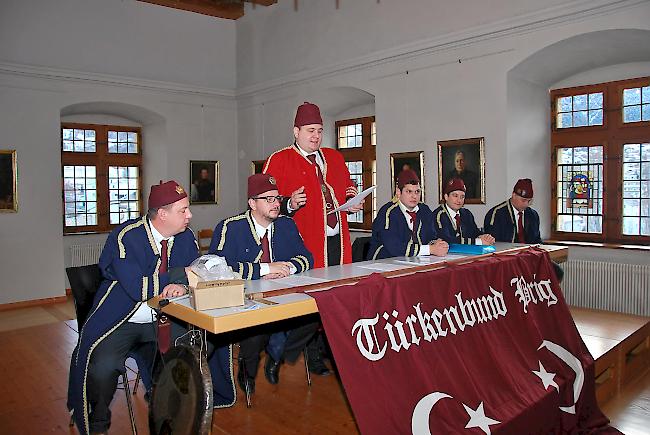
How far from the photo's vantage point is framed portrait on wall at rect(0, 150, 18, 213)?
8.55 meters

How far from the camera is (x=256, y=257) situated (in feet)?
12.5

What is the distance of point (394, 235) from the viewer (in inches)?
185

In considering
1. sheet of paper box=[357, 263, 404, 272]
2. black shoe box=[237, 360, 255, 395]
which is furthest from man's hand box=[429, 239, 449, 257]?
black shoe box=[237, 360, 255, 395]

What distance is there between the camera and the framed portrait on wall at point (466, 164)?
7.47 meters

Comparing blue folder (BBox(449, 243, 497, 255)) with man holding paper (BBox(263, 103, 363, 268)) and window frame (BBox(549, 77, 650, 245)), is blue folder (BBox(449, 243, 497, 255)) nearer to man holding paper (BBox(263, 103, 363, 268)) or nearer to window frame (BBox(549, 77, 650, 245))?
man holding paper (BBox(263, 103, 363, 268))

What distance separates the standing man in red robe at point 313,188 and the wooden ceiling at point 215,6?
21.3 feet

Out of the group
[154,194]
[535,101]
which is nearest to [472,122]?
[535,101]

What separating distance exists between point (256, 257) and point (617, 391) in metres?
3.15

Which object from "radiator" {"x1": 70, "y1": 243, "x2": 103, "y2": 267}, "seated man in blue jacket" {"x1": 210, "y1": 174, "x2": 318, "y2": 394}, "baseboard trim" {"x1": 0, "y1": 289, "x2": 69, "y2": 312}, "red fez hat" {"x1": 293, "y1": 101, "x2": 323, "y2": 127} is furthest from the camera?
"radiator" {"x1": 70, "y1": 243, "x2": 103, "y2": 267}

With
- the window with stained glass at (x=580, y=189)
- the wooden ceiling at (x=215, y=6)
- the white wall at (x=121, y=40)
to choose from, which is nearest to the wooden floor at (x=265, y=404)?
the window with stained glass at (x=580, y=189)

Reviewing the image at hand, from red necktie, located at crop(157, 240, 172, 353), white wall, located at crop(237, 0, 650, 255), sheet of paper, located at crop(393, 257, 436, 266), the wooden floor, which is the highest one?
white wall, located at crop(237, 0, 650, 255)

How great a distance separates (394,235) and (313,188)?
792 mm

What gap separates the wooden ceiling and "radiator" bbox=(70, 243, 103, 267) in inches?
177

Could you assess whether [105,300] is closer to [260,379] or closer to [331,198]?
[260,379]
